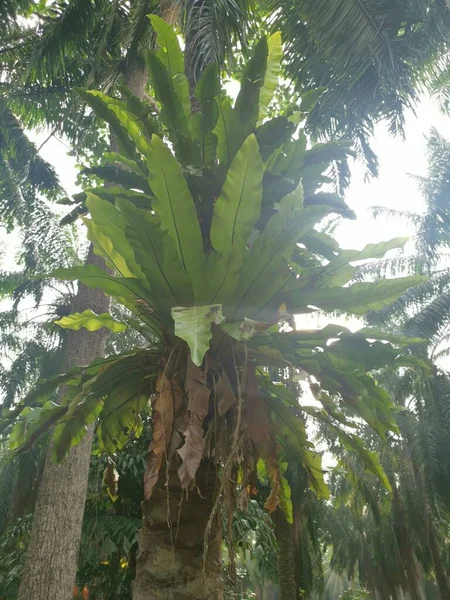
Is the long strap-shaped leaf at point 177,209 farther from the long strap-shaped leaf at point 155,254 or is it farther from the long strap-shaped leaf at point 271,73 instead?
the long strap-shaped leaf at point 271,73

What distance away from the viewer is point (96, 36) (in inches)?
280

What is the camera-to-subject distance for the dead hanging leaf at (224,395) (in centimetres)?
155

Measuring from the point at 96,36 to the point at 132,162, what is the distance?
6.02 meters

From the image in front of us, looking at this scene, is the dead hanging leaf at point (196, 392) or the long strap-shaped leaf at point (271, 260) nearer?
the dead hanging leaf at point (196, 392)

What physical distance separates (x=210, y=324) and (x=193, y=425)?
304mm

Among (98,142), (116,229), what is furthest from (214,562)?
(98,142)

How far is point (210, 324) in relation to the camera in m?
1.45

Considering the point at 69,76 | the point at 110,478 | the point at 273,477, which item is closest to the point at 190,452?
the point at 273,477

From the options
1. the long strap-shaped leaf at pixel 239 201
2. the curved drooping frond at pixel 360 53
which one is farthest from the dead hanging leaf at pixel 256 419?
the curved drooping frond at pixel 360 53

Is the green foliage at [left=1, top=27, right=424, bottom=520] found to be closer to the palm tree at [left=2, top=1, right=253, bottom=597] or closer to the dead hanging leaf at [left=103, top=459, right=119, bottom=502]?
the dead hanging leaf at [left=103, top=459, right=119, bottom=502]

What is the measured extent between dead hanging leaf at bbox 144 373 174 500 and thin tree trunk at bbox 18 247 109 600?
2648mm

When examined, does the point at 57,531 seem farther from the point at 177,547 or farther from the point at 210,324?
the point at 210,324

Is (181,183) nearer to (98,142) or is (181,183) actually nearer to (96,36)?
(96,36)

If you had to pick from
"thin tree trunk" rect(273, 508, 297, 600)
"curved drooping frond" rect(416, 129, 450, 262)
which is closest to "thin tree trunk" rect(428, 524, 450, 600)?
"thin tree trunk" rect(273, 508, 297, 600)
